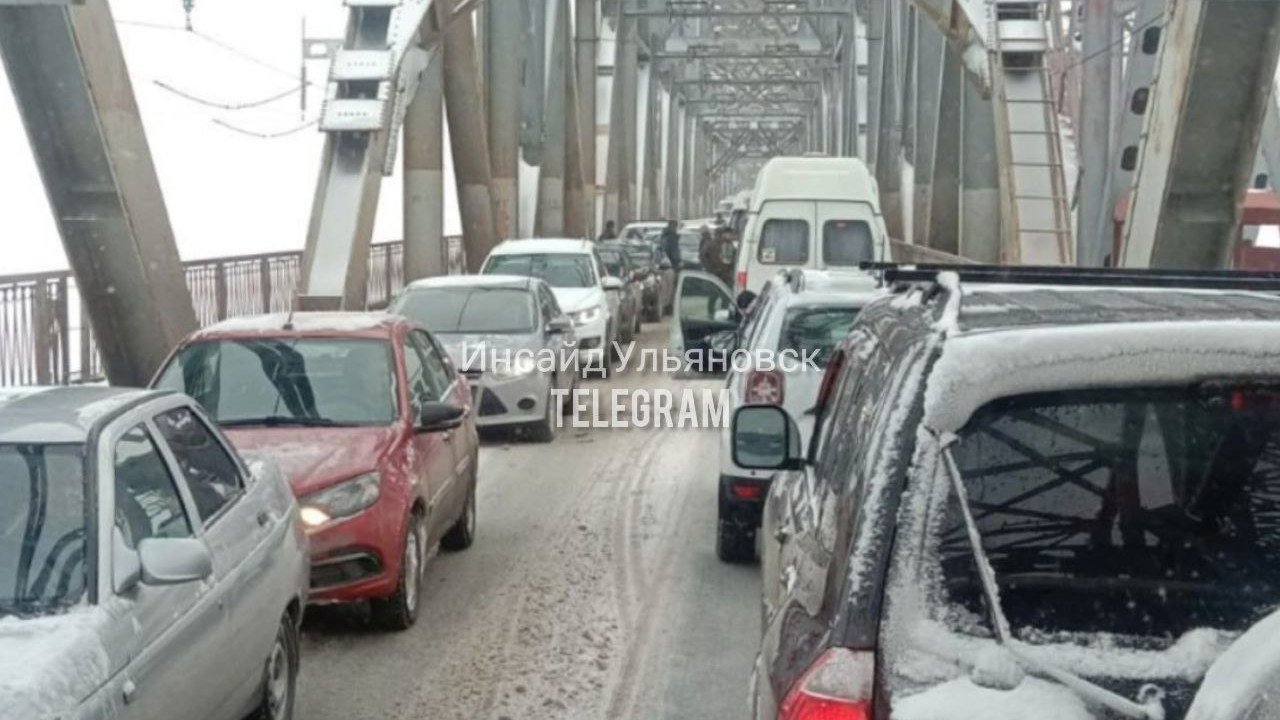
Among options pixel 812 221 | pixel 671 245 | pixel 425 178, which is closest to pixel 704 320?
pixel 812 221

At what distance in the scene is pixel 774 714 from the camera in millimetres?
3107

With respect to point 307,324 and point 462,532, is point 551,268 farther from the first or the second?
point 307,324

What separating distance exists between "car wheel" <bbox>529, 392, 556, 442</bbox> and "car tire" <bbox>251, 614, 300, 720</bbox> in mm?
8780

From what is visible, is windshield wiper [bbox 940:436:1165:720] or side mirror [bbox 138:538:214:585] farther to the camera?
side mirror [bbox 138:538:214:585]

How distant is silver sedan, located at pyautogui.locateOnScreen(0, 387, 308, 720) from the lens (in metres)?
4.14

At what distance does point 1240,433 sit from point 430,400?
693cm

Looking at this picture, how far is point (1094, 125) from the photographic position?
72.2 ft

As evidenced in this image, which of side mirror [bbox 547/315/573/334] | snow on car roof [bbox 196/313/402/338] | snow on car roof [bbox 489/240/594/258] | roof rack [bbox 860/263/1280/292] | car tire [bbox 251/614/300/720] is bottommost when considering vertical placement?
car tire [bbox 251/614/300/720]

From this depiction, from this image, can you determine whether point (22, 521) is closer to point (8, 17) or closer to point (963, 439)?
point (963, 439)

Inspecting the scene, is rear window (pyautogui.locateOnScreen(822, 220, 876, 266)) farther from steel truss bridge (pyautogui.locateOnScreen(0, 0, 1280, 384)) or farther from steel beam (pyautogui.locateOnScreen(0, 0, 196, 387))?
steel beam (pyautogui.locateOnScreen(0, 0, 196, 387))

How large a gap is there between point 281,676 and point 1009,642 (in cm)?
404

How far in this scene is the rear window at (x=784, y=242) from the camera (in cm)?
1839

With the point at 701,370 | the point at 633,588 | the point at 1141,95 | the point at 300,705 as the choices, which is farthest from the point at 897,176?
the point at 300,705

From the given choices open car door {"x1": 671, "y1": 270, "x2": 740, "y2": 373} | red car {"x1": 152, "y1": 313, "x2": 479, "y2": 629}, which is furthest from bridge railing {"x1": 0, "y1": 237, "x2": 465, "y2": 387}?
red car {"x1": 152, "y1": 313, "x2": 479, "y2": 629}
